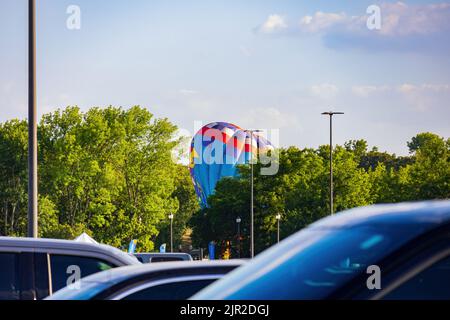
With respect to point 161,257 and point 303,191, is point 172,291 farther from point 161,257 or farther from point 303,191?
point 303,191

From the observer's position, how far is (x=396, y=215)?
3971mm

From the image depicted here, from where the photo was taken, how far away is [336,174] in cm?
8650

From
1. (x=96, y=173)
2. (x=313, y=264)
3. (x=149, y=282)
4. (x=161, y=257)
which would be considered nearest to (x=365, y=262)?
(x=313, y=264)

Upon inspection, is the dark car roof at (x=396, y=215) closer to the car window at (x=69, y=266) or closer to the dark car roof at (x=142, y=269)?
the dark car roof at (x=142, y=269)

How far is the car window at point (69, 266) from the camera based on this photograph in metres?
8.48

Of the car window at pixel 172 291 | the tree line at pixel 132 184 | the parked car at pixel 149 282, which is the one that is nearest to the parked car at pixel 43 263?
the parked car at pixel 149 282

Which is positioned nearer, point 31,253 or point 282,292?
point 282,292

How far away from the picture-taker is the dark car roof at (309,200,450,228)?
3857 mm

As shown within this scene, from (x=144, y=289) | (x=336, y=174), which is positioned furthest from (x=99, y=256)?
(x=336, y=174)

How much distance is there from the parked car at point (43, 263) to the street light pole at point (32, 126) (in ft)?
41.0

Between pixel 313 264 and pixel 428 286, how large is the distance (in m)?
0.39

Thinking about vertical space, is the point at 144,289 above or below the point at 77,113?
below
